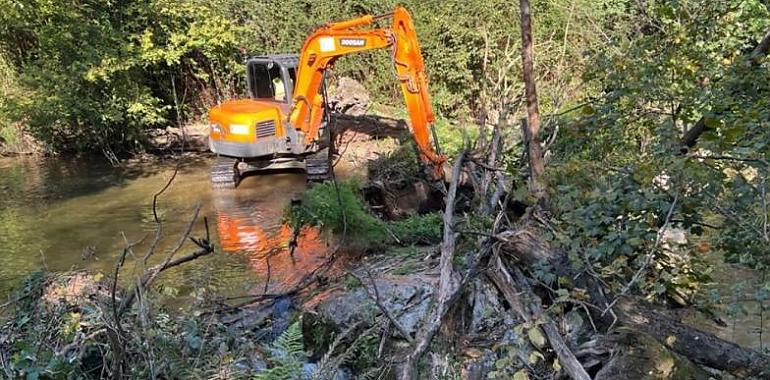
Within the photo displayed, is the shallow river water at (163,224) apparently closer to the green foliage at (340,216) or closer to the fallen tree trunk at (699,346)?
the green foliage at (340,216)

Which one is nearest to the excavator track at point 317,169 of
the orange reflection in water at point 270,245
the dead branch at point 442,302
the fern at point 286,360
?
the orange reflection in water at point 270,245

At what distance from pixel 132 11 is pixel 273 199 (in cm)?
594

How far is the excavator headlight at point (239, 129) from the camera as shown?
10.2m

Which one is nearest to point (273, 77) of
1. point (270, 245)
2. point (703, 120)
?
point (270, 245)

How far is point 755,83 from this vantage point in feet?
12.5

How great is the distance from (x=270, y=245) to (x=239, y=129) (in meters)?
3.09

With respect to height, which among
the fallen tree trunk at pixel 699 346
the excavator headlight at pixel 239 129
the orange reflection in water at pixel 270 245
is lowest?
the orange reflection in water at pixel 270 245

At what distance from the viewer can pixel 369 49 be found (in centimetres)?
868

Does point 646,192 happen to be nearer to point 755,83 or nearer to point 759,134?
point 759,134

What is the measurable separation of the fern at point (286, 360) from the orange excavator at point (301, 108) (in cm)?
488

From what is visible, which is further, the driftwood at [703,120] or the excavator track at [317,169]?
the excavator track at [317,169]

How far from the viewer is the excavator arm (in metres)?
7.98

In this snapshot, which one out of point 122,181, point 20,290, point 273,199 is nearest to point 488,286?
point 20,290

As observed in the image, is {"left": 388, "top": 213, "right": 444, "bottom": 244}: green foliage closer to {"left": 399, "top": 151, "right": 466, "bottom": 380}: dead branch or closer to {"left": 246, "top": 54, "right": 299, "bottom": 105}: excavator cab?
{"left": 399, "top": 151, "right": 466, "bottom": 380}: dead branch
